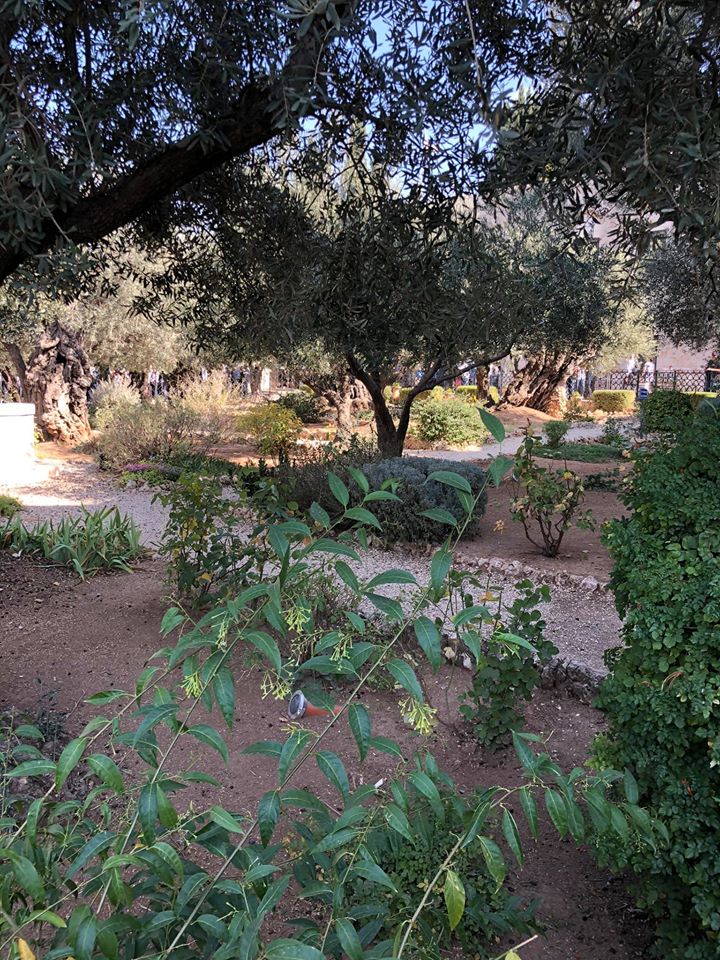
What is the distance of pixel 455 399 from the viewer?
19.2 m

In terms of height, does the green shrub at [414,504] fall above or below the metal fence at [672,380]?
below

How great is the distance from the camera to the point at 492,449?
711 inches

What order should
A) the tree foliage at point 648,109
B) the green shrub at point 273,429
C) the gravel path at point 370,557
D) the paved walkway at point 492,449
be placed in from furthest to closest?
the paved walkway at point 492,449, the green shrub at point 273,429, the gravel path at point 370,557, the tree foliage at point 648,109

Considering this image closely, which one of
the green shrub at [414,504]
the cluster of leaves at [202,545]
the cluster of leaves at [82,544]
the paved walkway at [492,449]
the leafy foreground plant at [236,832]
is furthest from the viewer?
the paved walkway at [492,449]

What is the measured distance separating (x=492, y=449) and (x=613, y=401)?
40.5 ft

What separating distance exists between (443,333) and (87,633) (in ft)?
11.0

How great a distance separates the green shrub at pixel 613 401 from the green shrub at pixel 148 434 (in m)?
18.1

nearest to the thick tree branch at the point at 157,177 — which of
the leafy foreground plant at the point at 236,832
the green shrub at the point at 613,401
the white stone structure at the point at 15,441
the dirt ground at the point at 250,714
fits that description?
the dirt ground at the point at 250,714

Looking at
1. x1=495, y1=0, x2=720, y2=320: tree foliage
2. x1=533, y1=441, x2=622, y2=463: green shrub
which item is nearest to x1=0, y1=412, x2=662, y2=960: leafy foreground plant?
x1=495, y1=0, x2=720, y2=320: tree foliage

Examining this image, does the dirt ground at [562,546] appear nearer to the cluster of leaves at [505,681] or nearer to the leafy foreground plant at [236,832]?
the cluster of leaves at [505,681]

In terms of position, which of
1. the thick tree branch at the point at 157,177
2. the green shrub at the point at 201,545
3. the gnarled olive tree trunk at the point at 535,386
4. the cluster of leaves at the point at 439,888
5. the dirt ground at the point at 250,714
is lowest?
the dirt ground at the point at 250,714

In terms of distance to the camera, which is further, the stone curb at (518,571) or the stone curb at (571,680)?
the stone curb at (518,571)

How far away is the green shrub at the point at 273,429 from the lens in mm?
13789

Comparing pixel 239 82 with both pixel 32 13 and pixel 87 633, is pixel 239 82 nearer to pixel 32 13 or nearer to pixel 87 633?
pixel 32 13
